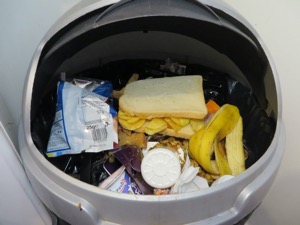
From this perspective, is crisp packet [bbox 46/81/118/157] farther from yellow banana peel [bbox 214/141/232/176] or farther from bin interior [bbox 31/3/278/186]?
yellow banana peel [bbox 214/141/232/176]

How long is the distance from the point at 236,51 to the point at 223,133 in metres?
0.16

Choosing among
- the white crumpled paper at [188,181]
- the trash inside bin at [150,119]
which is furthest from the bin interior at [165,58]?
the white crumpled paper at [188,181]

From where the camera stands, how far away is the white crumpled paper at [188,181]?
52cm

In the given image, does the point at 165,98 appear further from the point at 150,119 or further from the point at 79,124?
the point at 79,124

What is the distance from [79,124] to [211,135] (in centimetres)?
24

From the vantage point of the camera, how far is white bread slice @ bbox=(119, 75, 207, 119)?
0.61 metres

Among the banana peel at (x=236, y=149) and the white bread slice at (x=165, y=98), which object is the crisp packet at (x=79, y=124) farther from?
the banana peel at (x=236, y=149)

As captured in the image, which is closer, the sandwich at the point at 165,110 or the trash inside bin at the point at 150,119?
the trash inside bin at the point at 150,119

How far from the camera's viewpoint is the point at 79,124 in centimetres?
58

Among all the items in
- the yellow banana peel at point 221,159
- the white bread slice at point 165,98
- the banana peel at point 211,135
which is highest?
the white bread slice at point 165,98

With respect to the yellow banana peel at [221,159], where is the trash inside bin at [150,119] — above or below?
above

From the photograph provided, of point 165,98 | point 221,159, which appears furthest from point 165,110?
point 221,159

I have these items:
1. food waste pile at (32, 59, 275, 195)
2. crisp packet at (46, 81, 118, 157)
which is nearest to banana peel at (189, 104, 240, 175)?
food waste pile at (32, 59, 275, 195)

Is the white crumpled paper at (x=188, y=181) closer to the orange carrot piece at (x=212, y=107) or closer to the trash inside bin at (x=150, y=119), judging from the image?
the trash inside bin at (x=150, y=119)
